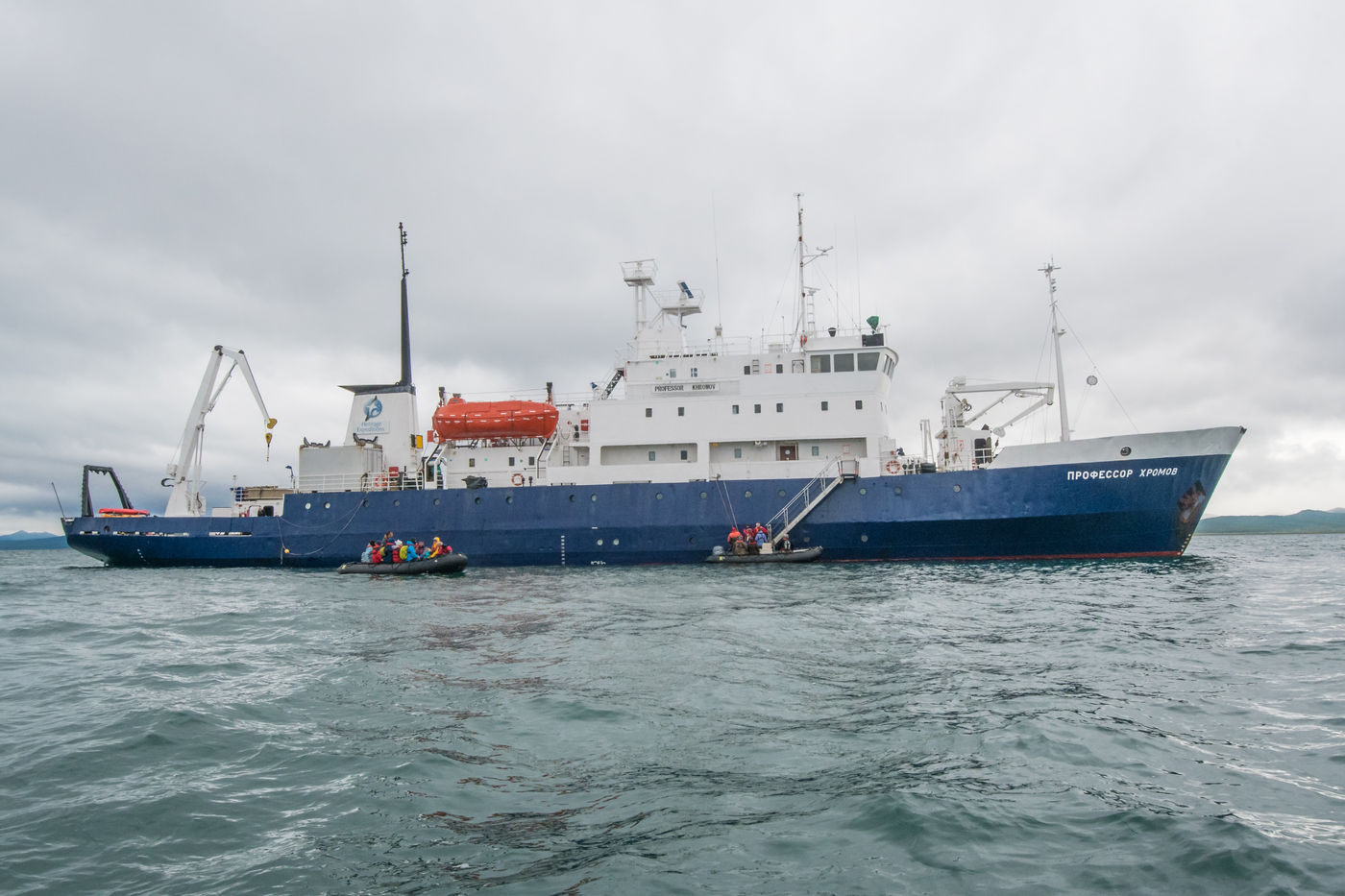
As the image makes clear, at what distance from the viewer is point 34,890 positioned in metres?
3.44

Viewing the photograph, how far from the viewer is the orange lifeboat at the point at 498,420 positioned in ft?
80.6

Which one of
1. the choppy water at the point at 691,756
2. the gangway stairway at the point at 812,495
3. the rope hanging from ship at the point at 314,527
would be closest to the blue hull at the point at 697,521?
the rope hanging from ship at the point at 314,527

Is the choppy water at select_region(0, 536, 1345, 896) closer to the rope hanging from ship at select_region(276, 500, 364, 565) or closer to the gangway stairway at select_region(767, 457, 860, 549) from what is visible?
the gangway stairway at select_region(767, 457, 860, 549)

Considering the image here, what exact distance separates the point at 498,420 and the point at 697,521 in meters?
7.86

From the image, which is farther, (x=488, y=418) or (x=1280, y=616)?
(x=488, y=418)

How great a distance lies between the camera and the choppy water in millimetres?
3527

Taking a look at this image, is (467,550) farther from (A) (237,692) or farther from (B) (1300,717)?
(B) (1300,717)

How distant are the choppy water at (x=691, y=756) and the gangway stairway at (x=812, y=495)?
9990 millimetres

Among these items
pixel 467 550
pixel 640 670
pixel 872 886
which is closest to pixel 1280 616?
pixel 640 670

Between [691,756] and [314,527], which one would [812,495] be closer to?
[314,527]

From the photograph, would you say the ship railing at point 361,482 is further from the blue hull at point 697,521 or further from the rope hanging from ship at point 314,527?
the rope hanging from ship at point 314,527

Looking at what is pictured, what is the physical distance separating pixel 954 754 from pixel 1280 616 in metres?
8.99

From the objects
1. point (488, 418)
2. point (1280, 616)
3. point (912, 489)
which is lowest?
point (1280, 616)

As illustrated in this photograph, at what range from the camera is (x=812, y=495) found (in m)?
21.3
